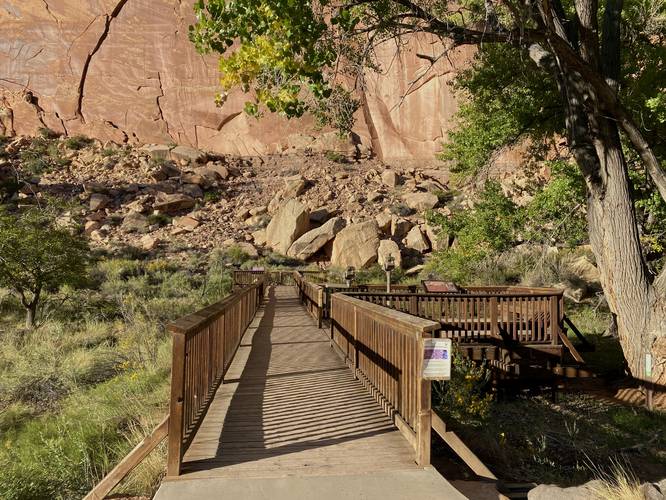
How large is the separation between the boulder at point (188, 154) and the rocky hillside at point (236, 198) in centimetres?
11

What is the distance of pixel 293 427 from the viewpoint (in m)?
5.43

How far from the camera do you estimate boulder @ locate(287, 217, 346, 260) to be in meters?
40.7

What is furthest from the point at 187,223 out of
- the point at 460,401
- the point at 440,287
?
the point at 460,401

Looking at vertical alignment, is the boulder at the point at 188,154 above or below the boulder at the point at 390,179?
above

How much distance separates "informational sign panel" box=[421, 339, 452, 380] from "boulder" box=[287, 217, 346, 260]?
36.3 metres

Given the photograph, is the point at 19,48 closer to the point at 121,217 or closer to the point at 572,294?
the point at 121,217

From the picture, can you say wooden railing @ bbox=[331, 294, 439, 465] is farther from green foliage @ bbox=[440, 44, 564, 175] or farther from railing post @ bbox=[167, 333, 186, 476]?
green foliage @ bbox=[440, 44, 564, 175]

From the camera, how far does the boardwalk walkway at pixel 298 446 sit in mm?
3920

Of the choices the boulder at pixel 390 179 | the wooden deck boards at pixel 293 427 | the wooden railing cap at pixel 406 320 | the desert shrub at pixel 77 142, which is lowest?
the wooden deck boards at pixel 293 427

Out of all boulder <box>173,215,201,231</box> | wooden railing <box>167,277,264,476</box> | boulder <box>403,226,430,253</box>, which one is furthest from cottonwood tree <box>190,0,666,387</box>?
boulder <box>173,215,201,231</box>

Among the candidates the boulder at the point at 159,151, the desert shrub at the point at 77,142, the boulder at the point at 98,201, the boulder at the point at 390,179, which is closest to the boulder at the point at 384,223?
→ the boulder at the point at 390,179

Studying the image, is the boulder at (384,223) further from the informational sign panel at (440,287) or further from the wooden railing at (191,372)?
the wooden railing at (191,372)

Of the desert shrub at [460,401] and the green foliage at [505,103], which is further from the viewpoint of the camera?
the green foliage at [505,103]

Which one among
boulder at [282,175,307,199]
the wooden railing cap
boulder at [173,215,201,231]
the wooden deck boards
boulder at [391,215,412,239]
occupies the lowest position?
the wooden deck boards
